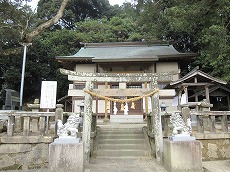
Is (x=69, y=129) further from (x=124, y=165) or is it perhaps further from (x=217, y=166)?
(x=217, y=166)

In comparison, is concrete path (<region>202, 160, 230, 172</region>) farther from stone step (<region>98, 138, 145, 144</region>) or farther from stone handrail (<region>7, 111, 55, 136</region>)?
stone handrail (<region>7, 111, 55, 136</region>)

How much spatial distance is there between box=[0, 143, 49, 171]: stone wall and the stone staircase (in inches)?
70.4

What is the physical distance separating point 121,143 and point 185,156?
10.2 feet

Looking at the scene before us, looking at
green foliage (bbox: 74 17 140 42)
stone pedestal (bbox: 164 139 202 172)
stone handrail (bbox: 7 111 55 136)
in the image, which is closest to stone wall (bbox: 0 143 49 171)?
stone handrail (bbox: 7 111 55 136)

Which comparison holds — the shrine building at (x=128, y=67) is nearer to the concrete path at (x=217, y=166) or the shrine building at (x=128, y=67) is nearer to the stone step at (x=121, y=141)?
the stone step at (x=121, y=141)

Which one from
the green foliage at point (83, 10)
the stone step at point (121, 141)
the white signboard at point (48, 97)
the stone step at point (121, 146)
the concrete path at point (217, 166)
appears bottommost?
the concrete path at point (217, 166)

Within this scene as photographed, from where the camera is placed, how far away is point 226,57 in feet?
37.0

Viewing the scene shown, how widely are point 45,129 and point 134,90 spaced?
315cm

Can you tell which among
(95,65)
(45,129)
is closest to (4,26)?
(95,65)

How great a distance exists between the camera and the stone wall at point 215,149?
271 inches

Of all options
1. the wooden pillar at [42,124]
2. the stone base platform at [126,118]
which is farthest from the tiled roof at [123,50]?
the wooden pillar at [42,124]

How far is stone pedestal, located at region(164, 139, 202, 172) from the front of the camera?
191 inches

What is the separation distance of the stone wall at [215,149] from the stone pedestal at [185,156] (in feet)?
7.29

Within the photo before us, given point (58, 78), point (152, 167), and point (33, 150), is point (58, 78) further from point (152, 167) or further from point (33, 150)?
point (152, 167)
